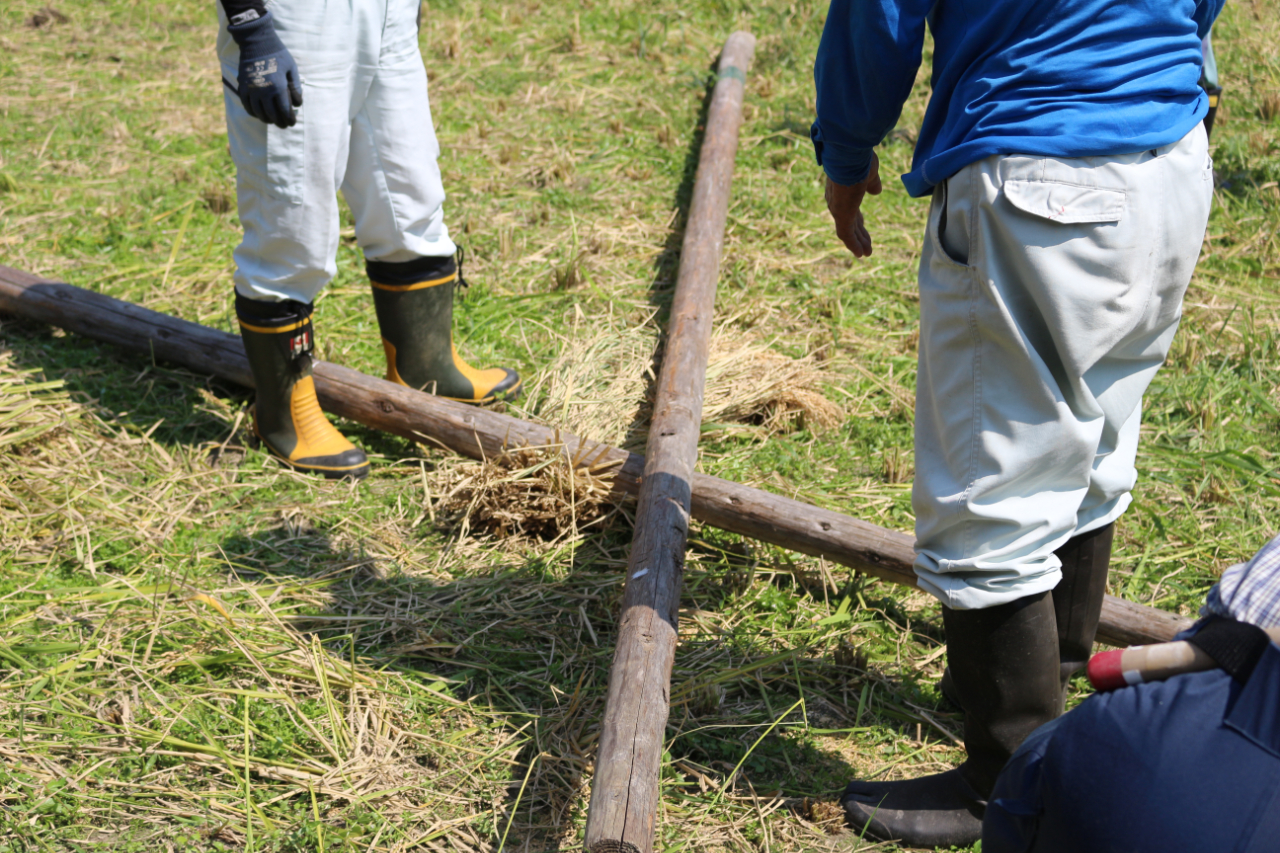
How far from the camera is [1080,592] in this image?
82.5 inches

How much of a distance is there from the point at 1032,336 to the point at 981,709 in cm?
75

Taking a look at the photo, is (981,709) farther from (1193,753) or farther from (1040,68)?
(1040,68)

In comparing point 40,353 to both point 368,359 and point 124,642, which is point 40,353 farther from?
point 124,642

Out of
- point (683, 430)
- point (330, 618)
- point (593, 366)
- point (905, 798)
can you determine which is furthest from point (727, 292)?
point (905, 798)

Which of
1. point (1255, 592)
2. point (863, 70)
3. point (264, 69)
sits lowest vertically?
point (1255, 592)

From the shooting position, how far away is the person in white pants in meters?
2.71

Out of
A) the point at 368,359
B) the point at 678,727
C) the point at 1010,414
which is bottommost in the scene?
the point at 678,727

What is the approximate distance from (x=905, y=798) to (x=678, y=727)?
0.55 metres

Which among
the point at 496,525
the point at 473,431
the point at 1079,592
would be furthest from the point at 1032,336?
the point at 473,431

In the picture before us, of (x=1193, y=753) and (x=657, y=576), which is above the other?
(x=1193, y=753)

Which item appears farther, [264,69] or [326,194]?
[326,194]

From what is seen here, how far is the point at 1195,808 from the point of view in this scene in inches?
41.6

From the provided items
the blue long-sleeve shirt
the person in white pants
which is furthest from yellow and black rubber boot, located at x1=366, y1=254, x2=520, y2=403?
the blue long-sleeve shirt

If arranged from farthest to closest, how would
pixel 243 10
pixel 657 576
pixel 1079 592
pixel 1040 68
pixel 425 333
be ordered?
pixel 425 333, pixel 243 10, pixel 657 576, pixel 1079 592, pixel 1040 68
